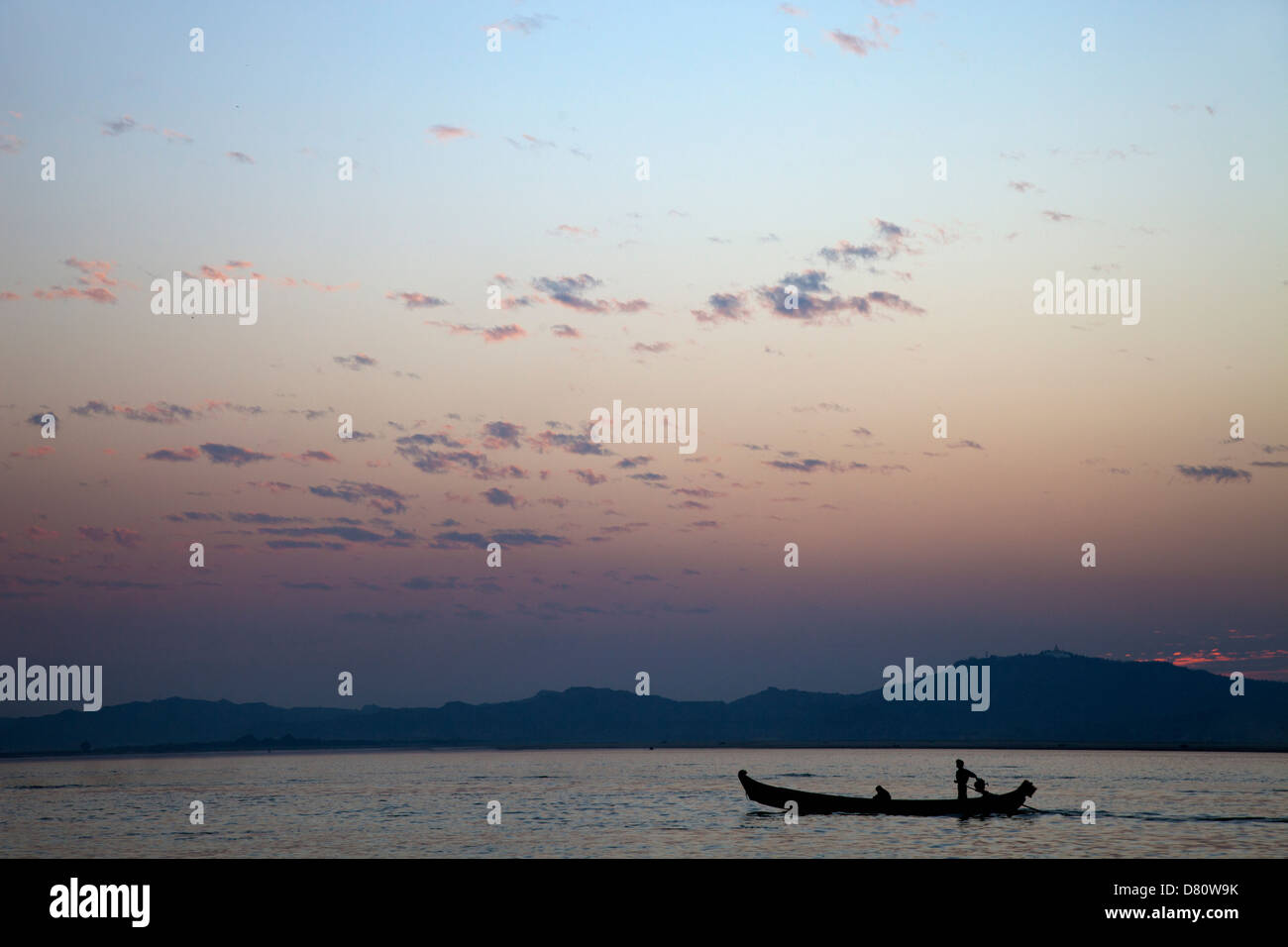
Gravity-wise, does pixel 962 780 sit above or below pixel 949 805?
above

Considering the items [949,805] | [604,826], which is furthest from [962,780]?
[604,826]

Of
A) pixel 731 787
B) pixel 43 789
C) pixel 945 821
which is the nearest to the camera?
pixel 945 821

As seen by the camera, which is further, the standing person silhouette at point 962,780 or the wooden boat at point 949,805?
the wooden boat at point 949,805

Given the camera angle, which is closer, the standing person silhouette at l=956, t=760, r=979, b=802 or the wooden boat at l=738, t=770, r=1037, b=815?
the standing person silhouette at l=956, t=760, r=979, b=802

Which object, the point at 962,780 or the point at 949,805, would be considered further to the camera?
the point at 949,805

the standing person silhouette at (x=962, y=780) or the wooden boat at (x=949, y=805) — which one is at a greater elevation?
the standing person silhouette at (x=962, y=780)

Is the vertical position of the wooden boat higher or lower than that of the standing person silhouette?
lower

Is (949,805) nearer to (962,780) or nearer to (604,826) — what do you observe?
(962,780)
